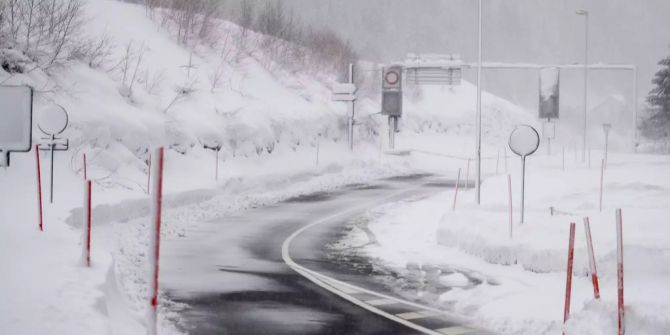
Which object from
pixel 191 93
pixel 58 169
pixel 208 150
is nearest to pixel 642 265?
pixel 58 169

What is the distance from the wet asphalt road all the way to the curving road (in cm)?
1

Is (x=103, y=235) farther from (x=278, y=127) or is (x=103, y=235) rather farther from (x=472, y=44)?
(x=472, y=44)

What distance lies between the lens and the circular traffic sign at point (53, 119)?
16.7 metres

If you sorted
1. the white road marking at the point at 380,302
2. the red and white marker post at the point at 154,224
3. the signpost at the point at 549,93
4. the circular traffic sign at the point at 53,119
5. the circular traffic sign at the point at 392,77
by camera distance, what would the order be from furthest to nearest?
the signpost at the point at 549,93 → the circular traffic sign at the point at 392,77 → the circular traffic sign at the point at 53,119 → the white road marking at the point at 380,302 → the red and white marker post at the point at 154,224

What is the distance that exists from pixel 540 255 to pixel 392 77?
37.7 meters

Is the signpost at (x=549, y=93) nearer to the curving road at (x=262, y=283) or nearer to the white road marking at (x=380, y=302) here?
the curving road at (x=262, y=283)

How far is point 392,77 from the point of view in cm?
5097

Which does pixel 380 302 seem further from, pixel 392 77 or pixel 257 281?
pixel 392 77

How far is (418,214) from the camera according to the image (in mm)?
23438

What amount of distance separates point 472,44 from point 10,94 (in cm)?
13787

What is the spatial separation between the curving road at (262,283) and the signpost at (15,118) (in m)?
3.10

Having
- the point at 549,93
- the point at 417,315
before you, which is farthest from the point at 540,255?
the point at 549,93

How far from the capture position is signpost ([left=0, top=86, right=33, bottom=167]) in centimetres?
1165

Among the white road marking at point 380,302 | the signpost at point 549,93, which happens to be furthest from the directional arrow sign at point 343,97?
the white road marking at point 380,302
